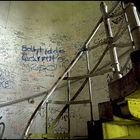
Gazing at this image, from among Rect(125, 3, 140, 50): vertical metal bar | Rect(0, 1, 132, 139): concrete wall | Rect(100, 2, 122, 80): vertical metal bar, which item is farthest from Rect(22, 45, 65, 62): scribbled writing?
Rect(125, 3, 140, 50): vertical metal bar

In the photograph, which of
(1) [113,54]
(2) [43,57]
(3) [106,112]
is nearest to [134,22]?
(1) [113,54]

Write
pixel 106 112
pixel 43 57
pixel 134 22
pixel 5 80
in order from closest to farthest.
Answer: pixel 134 22, pixel 106 112, pixel 5 80, pixel 43 57

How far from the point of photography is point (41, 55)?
3.37 meters

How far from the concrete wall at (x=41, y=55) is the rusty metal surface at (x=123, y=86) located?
1118 mm

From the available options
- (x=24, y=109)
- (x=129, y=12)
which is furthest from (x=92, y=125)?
(x=24, y=109)

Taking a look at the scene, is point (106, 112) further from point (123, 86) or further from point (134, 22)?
point (134, 22)

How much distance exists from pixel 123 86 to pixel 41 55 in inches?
72.0

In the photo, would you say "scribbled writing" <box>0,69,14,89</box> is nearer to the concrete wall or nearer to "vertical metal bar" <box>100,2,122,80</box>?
the concrete wall

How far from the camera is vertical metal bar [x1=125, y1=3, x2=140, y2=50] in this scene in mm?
1641

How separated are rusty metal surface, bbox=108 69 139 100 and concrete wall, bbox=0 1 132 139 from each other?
112 centimetres

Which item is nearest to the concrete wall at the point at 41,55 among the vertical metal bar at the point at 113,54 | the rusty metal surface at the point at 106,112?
the vertical metal bar at the point at 113,54

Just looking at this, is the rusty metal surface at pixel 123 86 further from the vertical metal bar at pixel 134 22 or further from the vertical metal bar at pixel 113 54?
the vertical metal bar at pixel 134 22

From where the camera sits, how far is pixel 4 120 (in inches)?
111

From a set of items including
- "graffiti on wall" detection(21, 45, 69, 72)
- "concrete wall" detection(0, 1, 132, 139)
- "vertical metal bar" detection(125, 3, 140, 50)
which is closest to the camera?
"vertical metal bar" detection(125, 3, 140, 50)
